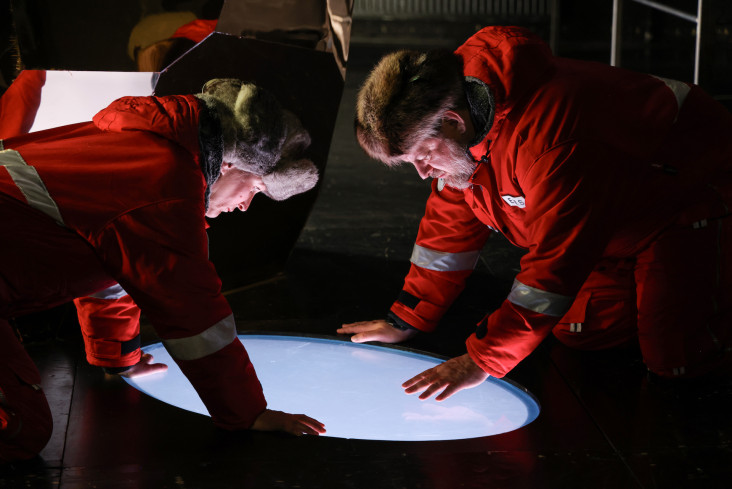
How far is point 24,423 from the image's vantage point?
2045 millimetres

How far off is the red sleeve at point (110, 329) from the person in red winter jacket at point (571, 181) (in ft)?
2.62

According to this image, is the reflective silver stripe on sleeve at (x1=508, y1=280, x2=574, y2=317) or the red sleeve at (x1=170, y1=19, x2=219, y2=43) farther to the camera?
the red sleeve at (x1=170, y1=19, x2=219, y2=43)

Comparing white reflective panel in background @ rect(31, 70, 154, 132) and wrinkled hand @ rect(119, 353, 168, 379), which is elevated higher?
white reflective panel in background @ rect(31, 70, 154, 132)

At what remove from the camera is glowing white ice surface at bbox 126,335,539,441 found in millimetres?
2324

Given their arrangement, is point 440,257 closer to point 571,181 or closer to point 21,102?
point 571,181

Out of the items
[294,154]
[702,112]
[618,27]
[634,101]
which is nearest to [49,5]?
[294,154]

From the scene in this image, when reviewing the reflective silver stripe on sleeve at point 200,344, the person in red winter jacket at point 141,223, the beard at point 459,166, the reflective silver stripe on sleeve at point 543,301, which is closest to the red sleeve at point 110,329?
the person in red winter jacket at point 141,223

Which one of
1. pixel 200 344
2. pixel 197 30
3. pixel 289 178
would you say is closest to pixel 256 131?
pixel 289 178

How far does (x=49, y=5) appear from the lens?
2.59 metres

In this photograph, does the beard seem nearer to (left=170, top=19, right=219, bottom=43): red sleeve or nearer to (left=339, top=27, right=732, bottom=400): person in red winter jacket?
(left=339, top=27, right=732, bottom=400): person in red winter jacket

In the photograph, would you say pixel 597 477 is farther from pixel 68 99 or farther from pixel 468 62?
pixel 68 99

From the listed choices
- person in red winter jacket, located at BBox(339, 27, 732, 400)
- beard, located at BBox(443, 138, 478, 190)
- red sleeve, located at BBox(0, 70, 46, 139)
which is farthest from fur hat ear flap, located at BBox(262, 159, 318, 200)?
red sleeve, located at BBox(0, 70, 46, 139)

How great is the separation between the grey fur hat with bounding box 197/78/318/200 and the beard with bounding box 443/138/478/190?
394 millimetres

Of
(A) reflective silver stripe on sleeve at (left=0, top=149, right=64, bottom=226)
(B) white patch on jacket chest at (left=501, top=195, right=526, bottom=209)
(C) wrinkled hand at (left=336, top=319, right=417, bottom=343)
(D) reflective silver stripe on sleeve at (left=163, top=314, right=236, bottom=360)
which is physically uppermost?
(A) reflective silver stripe on sleeve at (left=0, top=149, right=64, bottom=226)
